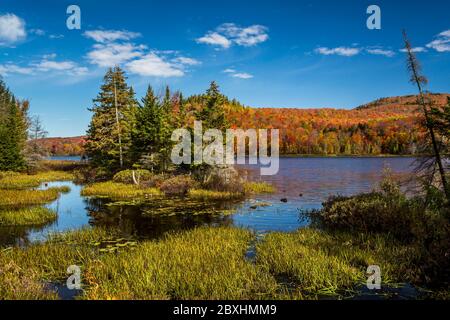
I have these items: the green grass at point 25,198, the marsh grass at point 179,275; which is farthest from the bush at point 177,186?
the marsh grass at point 179,275

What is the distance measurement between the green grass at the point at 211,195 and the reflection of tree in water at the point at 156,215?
244 centimetres

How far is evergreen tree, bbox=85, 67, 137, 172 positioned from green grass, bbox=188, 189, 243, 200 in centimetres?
1478

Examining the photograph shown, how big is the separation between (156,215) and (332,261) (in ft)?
46.9

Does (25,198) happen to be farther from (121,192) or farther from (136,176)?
(136,176)

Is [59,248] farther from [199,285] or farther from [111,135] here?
[111,135]

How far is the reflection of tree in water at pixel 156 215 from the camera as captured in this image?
19406 mm

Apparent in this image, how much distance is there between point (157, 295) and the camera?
29.3ft

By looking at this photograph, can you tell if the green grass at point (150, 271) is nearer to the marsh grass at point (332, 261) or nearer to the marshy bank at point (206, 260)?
the marshy bank at point (206, 260)

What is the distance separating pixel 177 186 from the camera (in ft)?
114

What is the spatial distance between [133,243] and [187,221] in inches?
235

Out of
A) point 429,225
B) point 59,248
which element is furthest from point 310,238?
point 59,248

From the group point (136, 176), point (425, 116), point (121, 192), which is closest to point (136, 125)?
point (136, 176)

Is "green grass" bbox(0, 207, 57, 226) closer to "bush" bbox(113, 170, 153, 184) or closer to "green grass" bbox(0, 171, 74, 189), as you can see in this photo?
"bush" bbox(113, 170, 153, 184)
